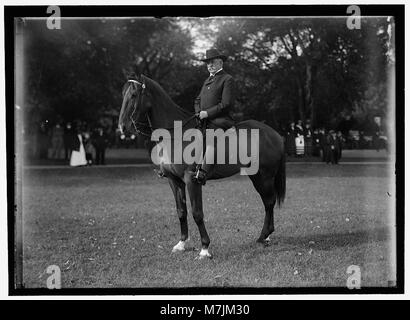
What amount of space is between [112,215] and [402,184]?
7689mm

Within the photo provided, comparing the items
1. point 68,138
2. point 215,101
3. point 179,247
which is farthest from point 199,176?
point 68,138

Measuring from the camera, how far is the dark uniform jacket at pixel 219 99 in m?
7.70

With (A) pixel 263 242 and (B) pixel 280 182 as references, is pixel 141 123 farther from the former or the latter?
(A) pixel 263 242

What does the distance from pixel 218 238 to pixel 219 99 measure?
9.72 ft

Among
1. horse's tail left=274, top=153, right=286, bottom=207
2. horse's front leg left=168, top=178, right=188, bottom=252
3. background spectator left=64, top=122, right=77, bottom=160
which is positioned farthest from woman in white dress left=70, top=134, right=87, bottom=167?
horse's tail left=274, top=153, right=286, bottom=207

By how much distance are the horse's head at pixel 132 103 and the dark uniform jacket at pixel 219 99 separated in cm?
106

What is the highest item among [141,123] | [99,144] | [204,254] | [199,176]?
[99,144]

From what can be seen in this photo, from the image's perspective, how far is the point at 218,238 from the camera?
30.2 feet

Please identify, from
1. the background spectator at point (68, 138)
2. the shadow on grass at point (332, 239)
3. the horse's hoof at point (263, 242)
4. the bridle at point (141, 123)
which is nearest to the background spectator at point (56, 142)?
the background spectator at point (68, 138)

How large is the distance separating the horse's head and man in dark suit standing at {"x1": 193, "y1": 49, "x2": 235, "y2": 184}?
1.03m

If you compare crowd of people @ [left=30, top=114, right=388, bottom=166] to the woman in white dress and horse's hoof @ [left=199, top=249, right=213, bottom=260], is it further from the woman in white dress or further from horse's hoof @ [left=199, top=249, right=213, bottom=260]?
horse's hoof @ [left=199, top=249, right=213, bottom=260]

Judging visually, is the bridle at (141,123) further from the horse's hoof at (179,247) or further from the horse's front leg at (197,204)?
Answer: the horse's hoof at (179,247)
